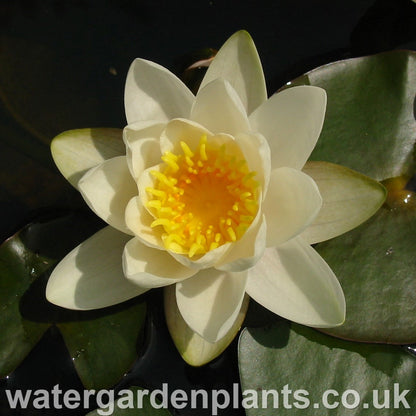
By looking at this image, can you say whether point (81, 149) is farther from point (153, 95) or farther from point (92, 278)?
point (92, 278)

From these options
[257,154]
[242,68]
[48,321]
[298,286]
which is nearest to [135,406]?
[48,321]

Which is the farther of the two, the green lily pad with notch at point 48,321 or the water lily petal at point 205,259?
the green lily pad with notch at point 48,321

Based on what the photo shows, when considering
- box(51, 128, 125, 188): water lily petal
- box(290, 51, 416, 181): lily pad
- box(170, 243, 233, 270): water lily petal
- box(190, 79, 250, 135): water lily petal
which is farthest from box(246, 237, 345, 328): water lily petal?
box(51, 128, 125, 188): water lily petal

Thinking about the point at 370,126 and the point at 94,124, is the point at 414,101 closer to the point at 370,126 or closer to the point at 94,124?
the point at 370,126

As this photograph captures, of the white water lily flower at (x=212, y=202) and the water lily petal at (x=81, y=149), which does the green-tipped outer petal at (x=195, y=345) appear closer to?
the white water lily flower at (x=212, y=202)

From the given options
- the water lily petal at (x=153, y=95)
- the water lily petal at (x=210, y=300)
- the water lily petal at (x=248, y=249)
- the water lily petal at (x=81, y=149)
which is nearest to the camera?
the water lily petal at (x=248, y=249)

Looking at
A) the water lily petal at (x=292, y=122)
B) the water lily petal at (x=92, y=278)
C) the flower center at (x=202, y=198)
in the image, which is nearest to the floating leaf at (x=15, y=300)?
the water lily petal at (x=92, y=278)

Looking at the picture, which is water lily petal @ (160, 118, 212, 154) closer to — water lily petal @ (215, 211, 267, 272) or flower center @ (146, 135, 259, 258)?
flower center @ (146, 135, 259, 258)

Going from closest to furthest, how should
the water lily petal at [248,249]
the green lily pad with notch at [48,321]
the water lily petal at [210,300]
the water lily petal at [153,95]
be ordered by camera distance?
the water lily petal at [248,249]
the water lily petal at [210,300]
the water lily petal at [153,95]
the green lily pad with notch at [48,321]
